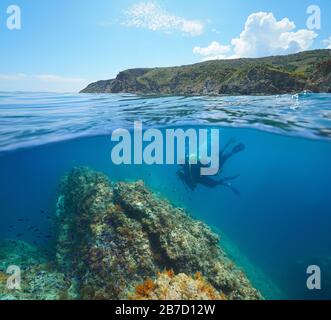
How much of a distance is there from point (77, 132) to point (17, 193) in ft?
55.2

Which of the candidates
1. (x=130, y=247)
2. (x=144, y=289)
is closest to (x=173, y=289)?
(x=144, y=289)

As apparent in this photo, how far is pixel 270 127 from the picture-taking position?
20000 millimetres

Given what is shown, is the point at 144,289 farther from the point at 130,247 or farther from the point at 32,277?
the point at 32,277

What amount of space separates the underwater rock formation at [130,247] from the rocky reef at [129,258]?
0.03 meters

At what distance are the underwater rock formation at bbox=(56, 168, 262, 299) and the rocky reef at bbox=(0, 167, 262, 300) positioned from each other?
0.03 metres

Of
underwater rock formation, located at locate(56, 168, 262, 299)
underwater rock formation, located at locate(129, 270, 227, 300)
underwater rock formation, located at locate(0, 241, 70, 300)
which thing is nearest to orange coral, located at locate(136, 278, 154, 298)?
underwater rock formation, located at locate(129, 270, 227, 300)

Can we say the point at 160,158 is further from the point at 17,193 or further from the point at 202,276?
the point at 202,276

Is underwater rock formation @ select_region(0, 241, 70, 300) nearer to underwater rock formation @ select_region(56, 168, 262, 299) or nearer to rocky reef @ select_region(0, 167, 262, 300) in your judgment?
rocky reef @ select_region(0, 167, 262, 300)

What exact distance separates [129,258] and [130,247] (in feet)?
1.38

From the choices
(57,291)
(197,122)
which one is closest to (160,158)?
(197,122)

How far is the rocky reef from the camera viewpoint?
29.7 ft

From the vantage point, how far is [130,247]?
10.2m

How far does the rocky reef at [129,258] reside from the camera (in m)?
9.06
